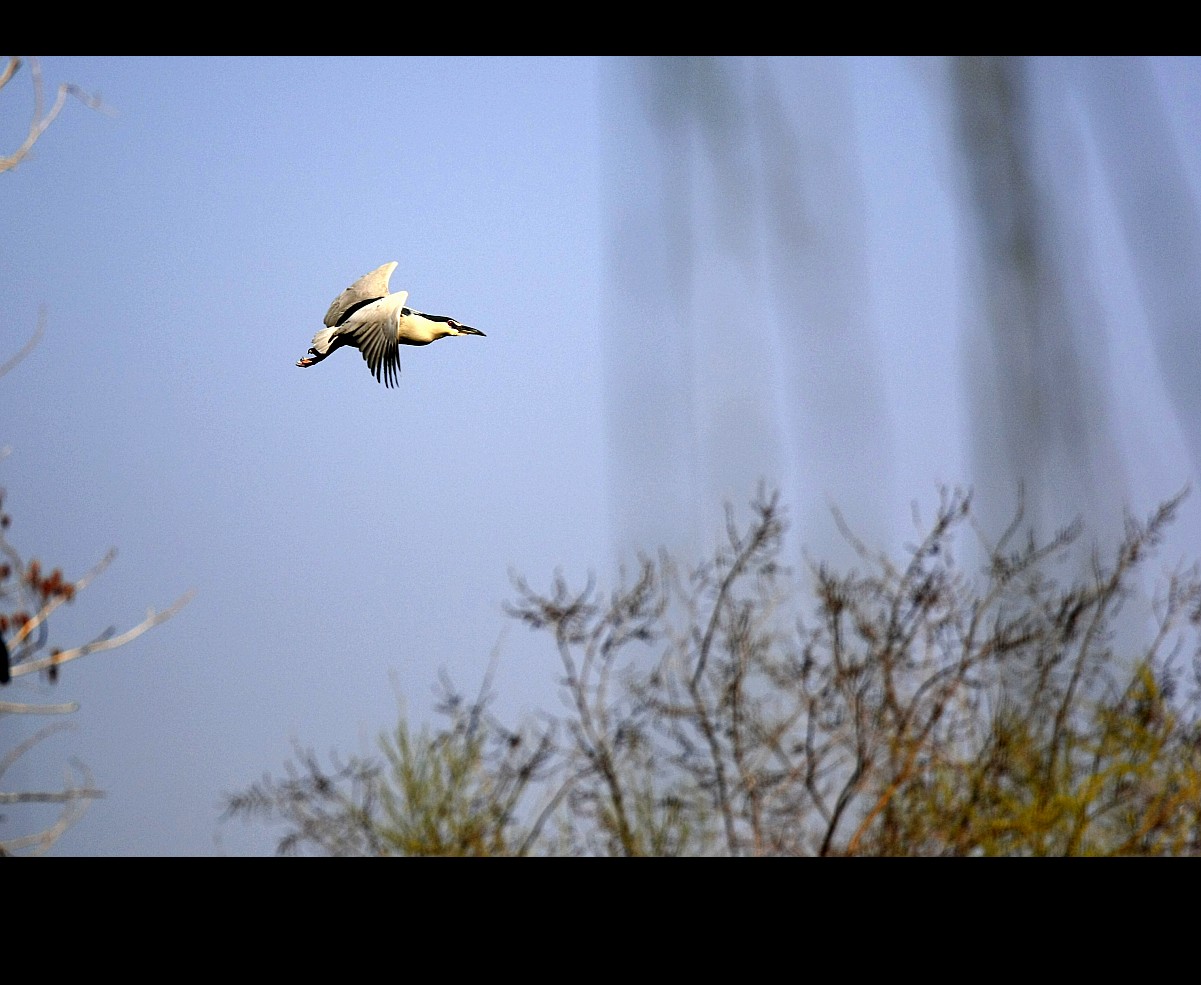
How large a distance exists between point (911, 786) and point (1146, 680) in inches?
23.7

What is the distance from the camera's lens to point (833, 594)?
292cm

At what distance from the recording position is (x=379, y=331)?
1060 millimetres

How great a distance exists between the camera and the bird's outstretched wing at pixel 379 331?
103 centimetres

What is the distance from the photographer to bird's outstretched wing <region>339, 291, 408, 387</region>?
1.03m

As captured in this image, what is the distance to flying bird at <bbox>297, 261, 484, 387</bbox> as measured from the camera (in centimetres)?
99

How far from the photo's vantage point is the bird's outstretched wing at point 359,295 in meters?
0.99

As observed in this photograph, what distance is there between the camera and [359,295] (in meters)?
1.03

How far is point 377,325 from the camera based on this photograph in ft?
3.47

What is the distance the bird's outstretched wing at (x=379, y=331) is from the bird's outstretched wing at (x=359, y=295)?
0.01m
